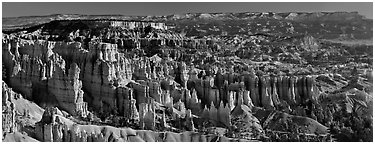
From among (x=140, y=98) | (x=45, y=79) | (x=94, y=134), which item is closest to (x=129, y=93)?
(x=140, y=98)

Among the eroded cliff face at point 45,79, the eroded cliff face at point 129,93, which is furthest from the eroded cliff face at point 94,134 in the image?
the eroded cliff face at point 45,79

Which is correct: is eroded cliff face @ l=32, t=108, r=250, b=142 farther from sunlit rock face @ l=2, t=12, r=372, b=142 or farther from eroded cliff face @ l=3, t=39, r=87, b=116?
eroded cliff face @ l=3, t=39, r=87, b=116

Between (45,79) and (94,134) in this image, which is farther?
(45,79)

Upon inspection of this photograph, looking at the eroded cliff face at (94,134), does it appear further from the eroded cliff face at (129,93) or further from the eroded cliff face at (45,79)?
the eroded cliff face at (45,79)

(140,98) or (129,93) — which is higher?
(129,93)

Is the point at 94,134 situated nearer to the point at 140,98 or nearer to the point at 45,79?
the point at 45,79

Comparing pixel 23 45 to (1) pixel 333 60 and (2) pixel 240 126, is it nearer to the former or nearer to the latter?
(2) pixel 240 126

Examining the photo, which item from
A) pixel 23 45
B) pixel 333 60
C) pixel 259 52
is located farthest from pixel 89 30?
pixel 23 45

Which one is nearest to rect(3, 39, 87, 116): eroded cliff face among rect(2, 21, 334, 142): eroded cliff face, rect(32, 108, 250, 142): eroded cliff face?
rect(2, 21, 334, 142): eroded cliff face

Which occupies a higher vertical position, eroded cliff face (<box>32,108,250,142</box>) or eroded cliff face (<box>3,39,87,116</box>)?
eroded cliff face (<box>3,39,87,116</box>)

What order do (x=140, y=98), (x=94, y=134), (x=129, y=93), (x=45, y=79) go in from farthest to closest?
(x=140, y=98), (x=129, y=93), (x=45, y=79), (x=94, y=134)

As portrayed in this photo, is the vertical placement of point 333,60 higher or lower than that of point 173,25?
lower
